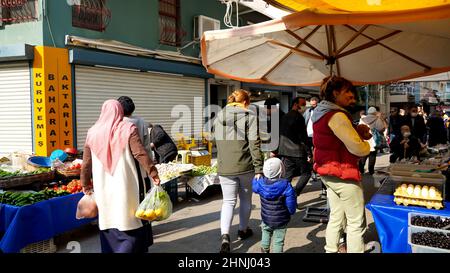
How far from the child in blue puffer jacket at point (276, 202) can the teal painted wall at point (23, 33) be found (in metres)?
7.52

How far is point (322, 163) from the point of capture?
3295 millimetres

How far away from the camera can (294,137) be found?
585 cm

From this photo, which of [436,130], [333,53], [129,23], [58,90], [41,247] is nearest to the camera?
[41,247]

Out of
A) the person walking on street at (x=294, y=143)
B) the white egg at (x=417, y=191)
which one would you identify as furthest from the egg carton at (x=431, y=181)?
the person walking on street at (x=294, y=143)

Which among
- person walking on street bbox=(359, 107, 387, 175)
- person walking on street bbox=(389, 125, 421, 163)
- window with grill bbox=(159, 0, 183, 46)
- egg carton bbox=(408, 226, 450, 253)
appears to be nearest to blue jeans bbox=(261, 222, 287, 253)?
egg carton bbox=(408, 226, 450, 253)

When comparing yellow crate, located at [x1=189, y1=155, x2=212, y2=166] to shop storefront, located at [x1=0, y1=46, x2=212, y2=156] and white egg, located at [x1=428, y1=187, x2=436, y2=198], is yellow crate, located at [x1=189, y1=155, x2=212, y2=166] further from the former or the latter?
white egg, located at [x1=428, y1=187, x2=436, y2=198]

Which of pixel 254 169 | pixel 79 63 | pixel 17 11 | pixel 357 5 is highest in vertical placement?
pixel 17 11

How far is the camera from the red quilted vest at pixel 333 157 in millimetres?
3146

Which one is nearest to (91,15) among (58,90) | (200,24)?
(58,90)

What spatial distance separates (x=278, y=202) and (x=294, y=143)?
7.79 feet

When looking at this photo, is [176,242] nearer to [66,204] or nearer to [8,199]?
[66,204]

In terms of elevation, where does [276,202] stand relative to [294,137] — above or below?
below

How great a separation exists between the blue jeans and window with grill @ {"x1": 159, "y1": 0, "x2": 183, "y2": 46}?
30.2 ft

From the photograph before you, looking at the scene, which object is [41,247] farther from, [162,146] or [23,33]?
[23,33]
